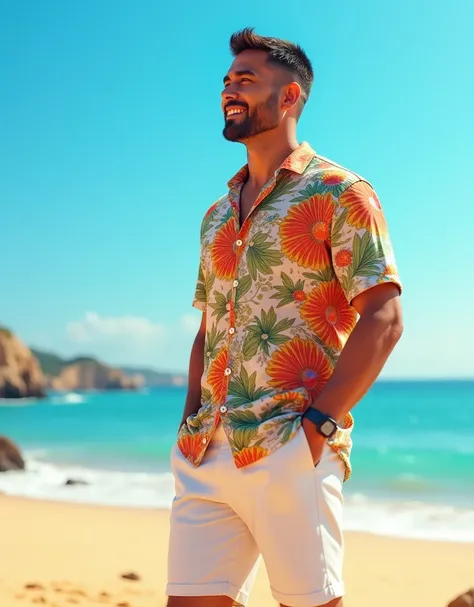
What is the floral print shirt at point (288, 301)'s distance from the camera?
2328 mm

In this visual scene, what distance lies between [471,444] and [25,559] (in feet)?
77.7

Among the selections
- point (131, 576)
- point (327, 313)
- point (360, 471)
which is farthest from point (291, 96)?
point (360, 471)

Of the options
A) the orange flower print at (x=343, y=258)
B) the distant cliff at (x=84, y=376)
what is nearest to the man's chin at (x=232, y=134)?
the orange flower print at (x=343, y=258)

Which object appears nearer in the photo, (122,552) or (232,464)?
(232,464)

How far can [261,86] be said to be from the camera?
2652 millimetres

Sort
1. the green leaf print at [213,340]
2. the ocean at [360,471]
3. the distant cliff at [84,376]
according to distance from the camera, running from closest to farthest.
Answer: the green leaf print at [213,340]
the ocean at [360,471]
the distant cliff at [84,376]

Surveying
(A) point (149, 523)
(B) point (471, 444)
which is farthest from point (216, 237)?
(B) point (471, 444)

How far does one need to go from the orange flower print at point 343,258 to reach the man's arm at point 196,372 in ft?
2.69

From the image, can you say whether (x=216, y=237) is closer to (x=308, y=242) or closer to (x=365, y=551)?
(x=308, y=242)

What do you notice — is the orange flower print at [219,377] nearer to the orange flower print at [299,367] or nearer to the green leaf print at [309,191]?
the orange flower print at [299,367]

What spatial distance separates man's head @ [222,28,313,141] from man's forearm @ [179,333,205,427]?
0.84m

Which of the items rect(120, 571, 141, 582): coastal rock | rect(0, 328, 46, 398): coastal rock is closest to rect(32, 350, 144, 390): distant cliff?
rect(0, 328, 46, 398): coastal rock

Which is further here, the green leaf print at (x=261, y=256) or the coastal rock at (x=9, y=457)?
the coastal rock at (x=9, y=457)

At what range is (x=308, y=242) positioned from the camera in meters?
2.45
